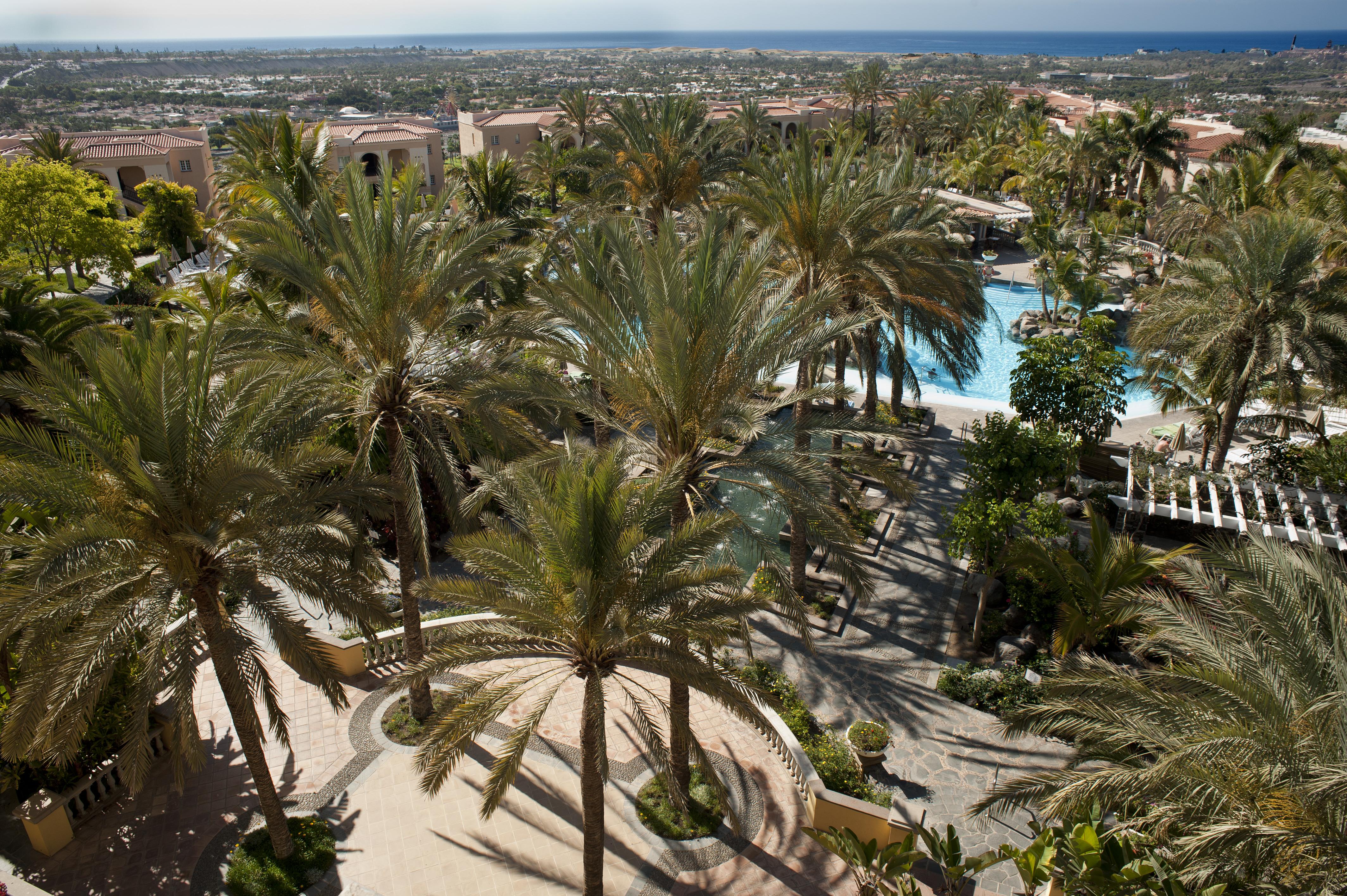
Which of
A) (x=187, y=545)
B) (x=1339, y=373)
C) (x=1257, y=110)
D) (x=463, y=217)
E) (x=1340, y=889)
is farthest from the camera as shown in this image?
(x=1257, y=110)

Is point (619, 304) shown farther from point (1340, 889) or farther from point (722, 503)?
point (1340, 889)

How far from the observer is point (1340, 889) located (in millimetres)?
6629

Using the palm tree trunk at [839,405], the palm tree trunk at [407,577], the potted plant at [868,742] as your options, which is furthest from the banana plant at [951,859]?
the palm tree trunk at [407,577]

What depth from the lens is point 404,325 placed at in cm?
1029

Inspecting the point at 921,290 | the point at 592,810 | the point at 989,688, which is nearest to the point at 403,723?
the point at 592,810

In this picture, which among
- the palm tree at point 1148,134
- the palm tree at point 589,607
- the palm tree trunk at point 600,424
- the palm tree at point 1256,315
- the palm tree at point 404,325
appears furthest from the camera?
the palm tree at point 1148,134

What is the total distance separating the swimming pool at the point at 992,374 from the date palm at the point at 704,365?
1250 centimetres

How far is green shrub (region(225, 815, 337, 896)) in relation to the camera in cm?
952

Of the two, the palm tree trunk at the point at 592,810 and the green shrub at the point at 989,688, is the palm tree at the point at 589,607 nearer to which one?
the palm tree trunk at the point at 592,810

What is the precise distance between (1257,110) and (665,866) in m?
135

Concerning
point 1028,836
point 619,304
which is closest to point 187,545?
point 619,304

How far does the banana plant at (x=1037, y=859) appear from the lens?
27.2 feet

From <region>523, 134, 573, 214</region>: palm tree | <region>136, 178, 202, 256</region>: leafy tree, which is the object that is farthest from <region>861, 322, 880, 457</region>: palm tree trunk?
<region>136, 178, 202, 256</region>: leafy tree

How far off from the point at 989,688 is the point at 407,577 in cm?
910
